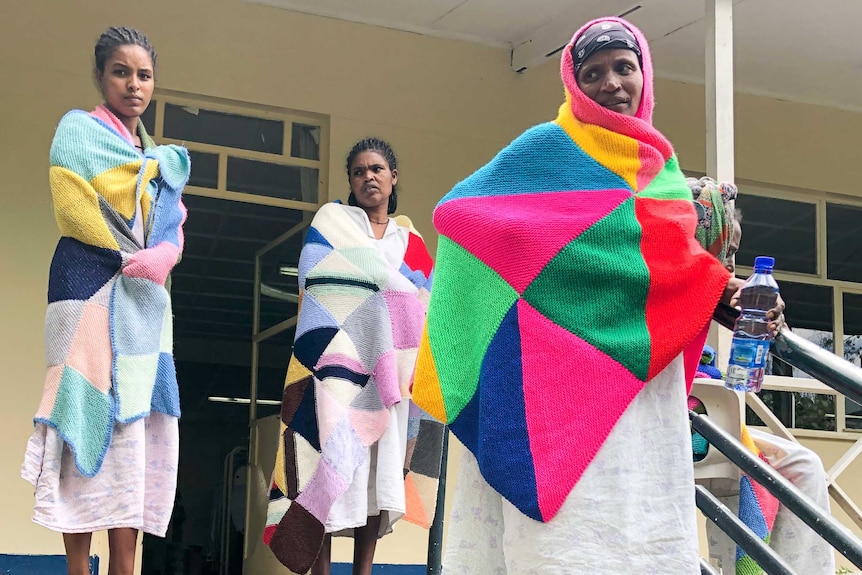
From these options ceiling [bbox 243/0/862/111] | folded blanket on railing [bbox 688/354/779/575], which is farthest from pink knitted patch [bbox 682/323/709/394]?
ceiling [bbox 243/0/862/111]

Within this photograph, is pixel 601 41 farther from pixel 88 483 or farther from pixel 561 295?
pixel 88 483

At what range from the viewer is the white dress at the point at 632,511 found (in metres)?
2.21

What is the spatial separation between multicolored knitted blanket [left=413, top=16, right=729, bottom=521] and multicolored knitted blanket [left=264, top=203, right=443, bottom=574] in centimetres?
198

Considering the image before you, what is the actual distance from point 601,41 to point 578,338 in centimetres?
68

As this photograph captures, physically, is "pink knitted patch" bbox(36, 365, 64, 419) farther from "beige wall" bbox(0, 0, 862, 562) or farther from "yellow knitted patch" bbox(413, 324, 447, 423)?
"beige wall" bbox(0, 0, 862, 562)

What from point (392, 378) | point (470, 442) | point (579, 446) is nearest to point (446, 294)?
point (470, 442)

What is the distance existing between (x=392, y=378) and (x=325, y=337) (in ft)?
1.01

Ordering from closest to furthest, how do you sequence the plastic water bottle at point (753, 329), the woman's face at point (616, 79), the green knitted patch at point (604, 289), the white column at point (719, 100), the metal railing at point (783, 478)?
the metal railing at point (783, 478) < the plastic water bottle at point (753, 329) < the green knitted patch at point (604, 289) < the woman's face at point (616, 79) < the white column at point (719, 100)

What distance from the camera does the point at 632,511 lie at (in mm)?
2227

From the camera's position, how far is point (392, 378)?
459cm

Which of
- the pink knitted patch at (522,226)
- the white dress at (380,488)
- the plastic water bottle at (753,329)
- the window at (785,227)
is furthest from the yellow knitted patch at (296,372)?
the window at (785,227)

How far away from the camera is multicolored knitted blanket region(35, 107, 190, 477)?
141 inches

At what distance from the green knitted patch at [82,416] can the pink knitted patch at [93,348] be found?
2cm

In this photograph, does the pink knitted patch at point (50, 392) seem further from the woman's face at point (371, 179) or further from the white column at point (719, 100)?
the white column at point (719, 100)
